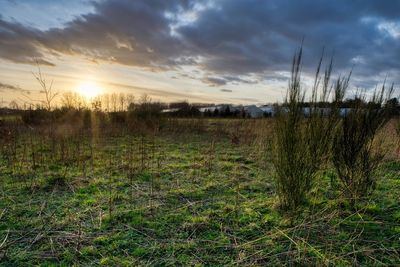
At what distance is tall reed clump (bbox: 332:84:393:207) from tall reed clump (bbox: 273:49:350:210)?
1.35 ft

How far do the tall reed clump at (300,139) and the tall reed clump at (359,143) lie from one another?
41 centimetres

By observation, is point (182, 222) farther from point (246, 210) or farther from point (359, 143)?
point (359, 143)

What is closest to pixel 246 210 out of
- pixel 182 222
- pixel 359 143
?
pixel 182 222

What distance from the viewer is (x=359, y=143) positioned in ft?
11.5

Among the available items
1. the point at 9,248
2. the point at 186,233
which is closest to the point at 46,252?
the point at 9,248

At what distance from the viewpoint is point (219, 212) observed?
11.3ft

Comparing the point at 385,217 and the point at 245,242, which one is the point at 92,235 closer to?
the point at 245,242

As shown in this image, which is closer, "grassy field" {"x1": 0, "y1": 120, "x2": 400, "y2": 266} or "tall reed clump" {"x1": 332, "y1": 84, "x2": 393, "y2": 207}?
"grassy field" {"x1": 0, "y1": 120, "x2": 400, "y2": 266}

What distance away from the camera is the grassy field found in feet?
8.13

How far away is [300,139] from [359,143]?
3.46 feet

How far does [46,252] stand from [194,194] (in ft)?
6.65

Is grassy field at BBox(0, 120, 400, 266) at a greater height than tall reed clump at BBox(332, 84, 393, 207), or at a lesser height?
lesser

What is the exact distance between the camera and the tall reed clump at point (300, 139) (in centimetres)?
297

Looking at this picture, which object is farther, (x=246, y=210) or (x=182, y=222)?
(x=246, y=210)
